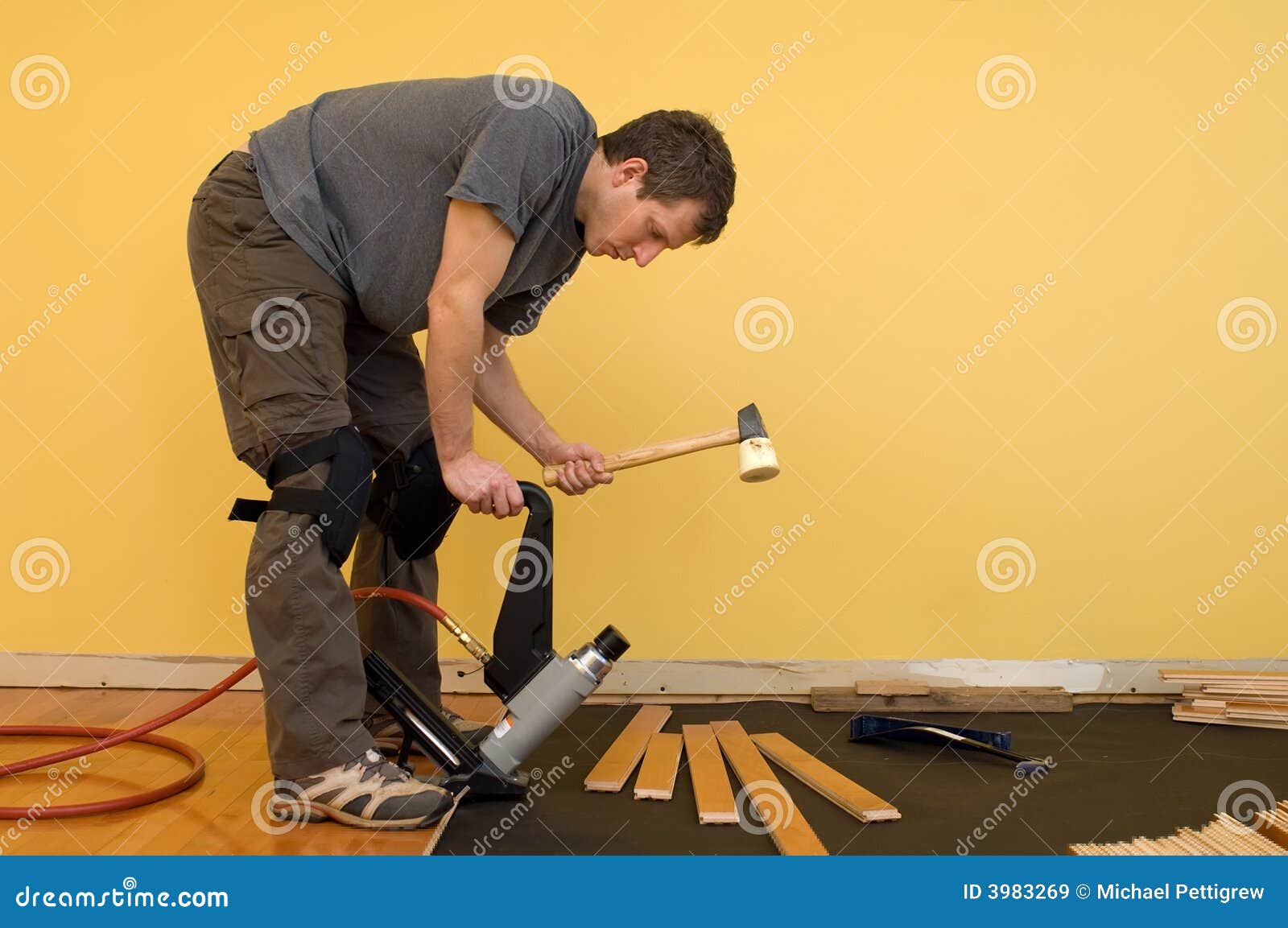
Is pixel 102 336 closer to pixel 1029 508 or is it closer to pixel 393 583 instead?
pixel 393 583

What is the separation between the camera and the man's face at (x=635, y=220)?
208 centimetres

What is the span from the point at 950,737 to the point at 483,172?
1559 millimetres

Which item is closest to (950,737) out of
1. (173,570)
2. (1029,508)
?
(1029,508)

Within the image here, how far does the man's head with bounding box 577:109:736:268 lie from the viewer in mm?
2061

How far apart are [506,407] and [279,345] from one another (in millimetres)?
572
